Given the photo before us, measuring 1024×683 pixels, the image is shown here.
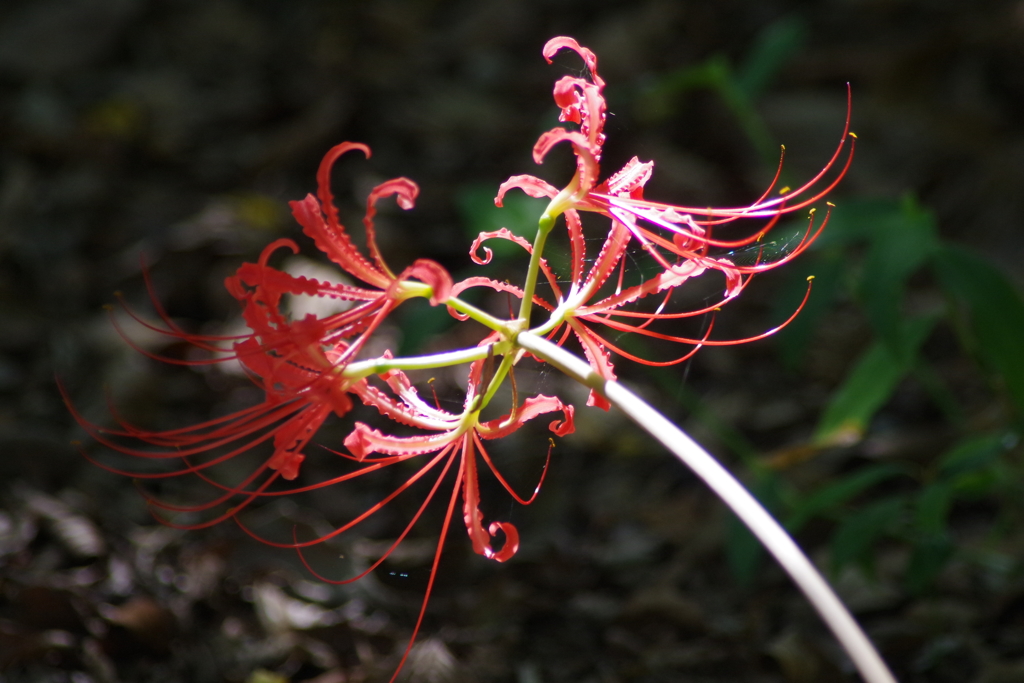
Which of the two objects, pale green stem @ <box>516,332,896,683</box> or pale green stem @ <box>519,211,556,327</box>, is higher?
pale green stem @ <box>519,211,556,327</box>

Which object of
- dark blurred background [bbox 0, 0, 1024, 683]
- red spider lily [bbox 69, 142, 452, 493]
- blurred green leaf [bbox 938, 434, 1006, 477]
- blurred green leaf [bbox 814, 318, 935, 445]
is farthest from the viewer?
blurred green leaf [bbox 814, 318, 935, 445]

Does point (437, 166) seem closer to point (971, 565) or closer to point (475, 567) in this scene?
point (475, 567)

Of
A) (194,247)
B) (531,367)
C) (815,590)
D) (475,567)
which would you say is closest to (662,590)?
(475,567)

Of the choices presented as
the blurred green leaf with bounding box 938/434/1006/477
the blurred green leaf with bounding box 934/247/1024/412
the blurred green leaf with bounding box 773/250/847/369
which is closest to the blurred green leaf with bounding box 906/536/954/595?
the blurred green leaf with bounding box 938/434/1006/477

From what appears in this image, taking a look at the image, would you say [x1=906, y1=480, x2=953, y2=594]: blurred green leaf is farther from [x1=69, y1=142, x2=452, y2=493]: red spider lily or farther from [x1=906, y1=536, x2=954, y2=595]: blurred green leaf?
[x1=69, y1=142, x2=452, y2=493]: red spider lily

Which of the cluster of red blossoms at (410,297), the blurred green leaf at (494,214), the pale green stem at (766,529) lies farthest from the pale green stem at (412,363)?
the blurred green leaf at (494,214)

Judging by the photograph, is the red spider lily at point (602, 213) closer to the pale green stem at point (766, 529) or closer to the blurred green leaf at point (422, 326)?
the pale green stem at point (766, 529)
